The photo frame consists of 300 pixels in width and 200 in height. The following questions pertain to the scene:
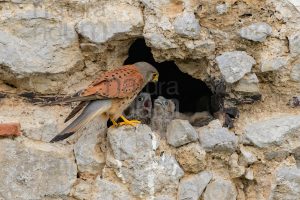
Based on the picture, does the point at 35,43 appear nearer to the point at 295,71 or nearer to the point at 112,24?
the point at 112,24

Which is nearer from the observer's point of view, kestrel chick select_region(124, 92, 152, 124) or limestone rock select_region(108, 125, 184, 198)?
limestone rock select_region(108, 125, 184, 198)

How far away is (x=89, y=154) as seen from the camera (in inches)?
126

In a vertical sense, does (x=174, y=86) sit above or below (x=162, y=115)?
below

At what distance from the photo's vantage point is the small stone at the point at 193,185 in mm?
3178

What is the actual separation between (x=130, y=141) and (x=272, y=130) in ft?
2.83

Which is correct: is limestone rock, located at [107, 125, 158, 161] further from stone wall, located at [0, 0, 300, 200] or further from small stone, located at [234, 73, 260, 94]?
small stone, located at [234, 73, 260, 94]

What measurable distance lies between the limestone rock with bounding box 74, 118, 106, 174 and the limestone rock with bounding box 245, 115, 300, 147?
910 millimetres

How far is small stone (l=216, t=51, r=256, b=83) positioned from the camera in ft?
10.8

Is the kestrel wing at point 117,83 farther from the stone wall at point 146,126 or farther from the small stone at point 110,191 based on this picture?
the small stone at point 110,191

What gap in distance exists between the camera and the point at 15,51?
3156 millimetres

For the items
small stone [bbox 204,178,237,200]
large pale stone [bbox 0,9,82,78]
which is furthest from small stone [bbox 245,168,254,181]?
large pale stone [bbox 0,9,82,78]

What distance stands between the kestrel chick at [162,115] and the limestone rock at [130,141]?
133mm

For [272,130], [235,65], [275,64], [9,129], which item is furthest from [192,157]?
[9,129]

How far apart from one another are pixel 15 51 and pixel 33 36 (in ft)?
0.47
